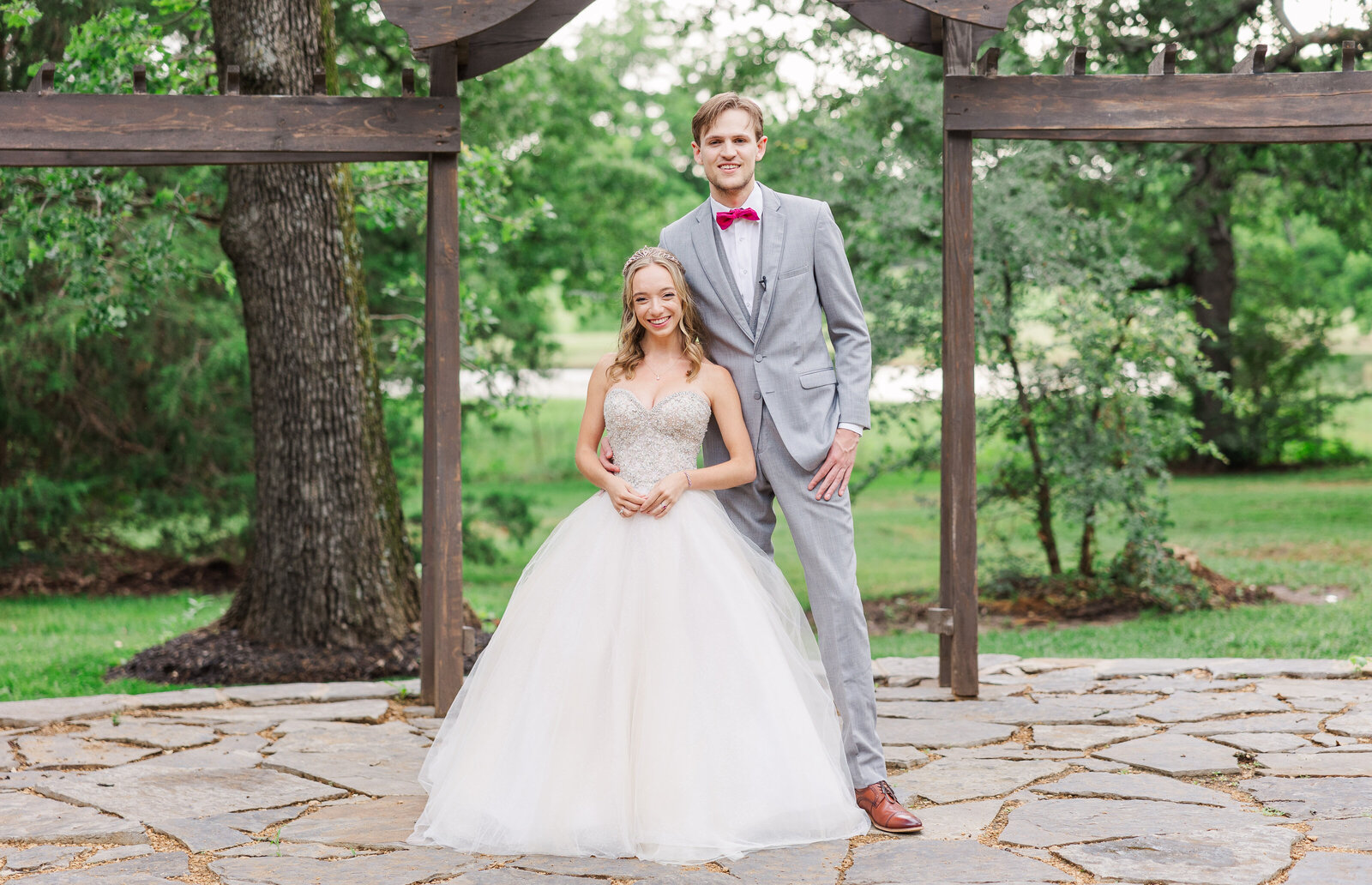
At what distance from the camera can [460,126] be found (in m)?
4.67

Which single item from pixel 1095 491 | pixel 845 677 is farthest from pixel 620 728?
pixel 1095 491

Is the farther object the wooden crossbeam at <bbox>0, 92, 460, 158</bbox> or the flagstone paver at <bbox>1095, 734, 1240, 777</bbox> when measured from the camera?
the wooden crossbeam at <bbox>0, 92, 460, 158</bbox>

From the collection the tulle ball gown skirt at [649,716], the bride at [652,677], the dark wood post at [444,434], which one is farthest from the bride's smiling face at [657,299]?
the dark wood post at [444,434]

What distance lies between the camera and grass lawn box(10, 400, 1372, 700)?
646 centimetres

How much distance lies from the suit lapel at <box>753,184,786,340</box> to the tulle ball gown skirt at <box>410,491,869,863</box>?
587 mm

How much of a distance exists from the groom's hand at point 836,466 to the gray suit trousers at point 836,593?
3 centimetres

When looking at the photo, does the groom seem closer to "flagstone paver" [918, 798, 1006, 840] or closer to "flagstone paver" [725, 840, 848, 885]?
"flagstone paver" [918, 798, 1006, 840]

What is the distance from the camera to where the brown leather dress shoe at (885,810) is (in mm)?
3352

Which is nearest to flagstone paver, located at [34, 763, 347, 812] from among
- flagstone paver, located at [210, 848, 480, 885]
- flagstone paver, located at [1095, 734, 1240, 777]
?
flagstone paver, located at [210, 848, 480, 885]

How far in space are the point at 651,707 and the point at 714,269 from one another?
4.31ft

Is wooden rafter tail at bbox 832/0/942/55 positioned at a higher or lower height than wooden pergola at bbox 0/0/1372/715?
higher

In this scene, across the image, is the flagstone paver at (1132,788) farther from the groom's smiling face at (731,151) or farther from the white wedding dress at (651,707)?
the groom's smiling face at (731,151)

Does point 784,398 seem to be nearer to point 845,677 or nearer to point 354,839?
point 845,677

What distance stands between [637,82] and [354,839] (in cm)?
2835
